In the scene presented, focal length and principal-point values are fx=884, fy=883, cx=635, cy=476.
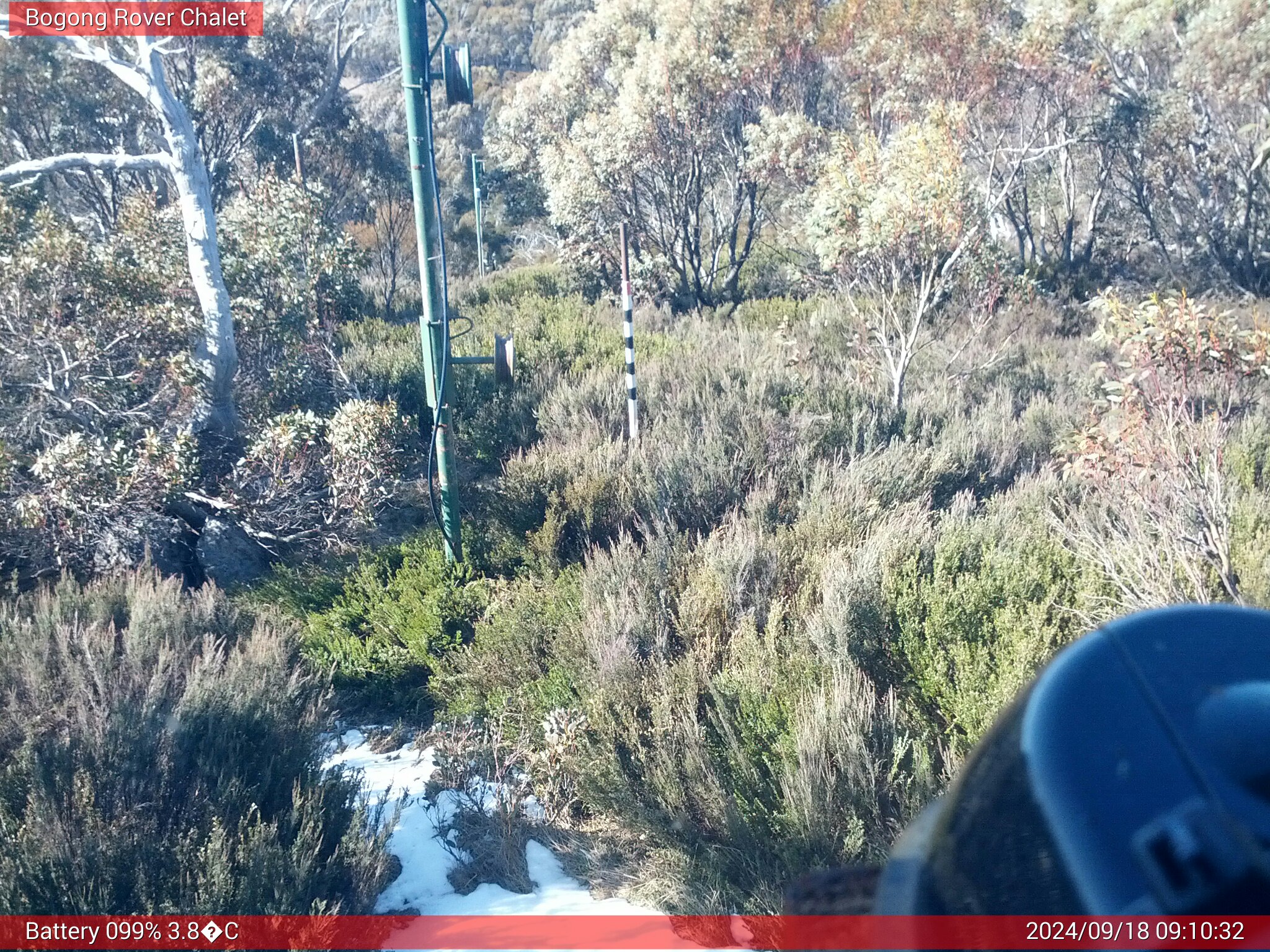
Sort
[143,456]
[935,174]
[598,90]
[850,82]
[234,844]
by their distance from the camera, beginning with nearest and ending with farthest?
[234,844], [143,456], [935,174], [850,82], [598,90]

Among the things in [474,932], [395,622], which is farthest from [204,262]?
[474,932]

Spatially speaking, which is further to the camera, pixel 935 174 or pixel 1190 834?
pixel 935 174

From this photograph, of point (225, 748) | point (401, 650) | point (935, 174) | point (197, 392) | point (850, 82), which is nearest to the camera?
point (225, 748)

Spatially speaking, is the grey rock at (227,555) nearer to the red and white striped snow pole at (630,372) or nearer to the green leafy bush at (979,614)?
the red and white striped snow pole at (630,372)

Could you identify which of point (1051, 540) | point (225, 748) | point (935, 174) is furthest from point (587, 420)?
point (225, 748)

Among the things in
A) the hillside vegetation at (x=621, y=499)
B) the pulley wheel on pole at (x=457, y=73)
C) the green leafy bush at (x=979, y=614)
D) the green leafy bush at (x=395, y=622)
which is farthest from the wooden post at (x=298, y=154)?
the green leafy bush at (x=979, y=614)

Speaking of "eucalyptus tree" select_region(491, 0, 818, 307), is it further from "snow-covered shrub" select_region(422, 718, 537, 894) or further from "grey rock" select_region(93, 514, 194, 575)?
"snow-covered shrub" select_region(422, 718, 537, 894)

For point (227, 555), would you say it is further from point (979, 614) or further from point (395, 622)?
point (979, 614)

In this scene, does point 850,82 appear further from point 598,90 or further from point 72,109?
point 72,109
